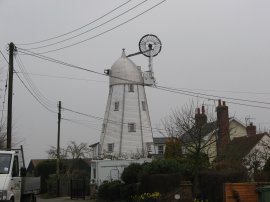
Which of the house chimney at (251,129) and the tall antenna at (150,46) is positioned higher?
the tall antenna at (150,46)

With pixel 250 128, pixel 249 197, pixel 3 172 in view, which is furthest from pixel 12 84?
pixel 250 128

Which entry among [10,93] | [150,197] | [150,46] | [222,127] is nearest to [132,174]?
[150,197]

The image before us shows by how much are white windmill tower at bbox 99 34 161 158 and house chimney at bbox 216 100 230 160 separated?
12.9 meters

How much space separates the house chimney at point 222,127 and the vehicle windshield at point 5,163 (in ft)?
55.1

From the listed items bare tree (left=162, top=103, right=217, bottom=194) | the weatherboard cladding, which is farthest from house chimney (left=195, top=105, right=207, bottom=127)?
the weatherboard cladding

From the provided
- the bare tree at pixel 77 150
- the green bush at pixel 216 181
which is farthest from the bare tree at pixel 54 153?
the green bush at pixel 216 181

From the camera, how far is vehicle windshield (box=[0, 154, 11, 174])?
19.0 meters

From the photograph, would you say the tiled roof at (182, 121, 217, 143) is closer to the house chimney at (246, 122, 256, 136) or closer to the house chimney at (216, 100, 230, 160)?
the house chimney at (216, 100, 230, 160)

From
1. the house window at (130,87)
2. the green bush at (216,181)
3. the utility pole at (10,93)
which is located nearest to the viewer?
the green bush at (216,181)

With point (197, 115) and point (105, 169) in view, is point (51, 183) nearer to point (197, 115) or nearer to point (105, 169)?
point (105, 169)

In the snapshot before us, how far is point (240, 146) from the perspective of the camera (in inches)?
1789

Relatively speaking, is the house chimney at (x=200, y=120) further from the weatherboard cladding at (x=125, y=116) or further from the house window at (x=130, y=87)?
Result: the house window at (x=130, y=87)

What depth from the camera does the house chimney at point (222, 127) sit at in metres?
36.1

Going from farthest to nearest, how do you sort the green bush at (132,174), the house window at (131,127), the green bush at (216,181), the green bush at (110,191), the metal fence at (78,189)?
the house window at (131,127) < the metal fence at (78,189) < the green bush at (110,191) < the green bush at (132,174) < the green bush at (216,181)
